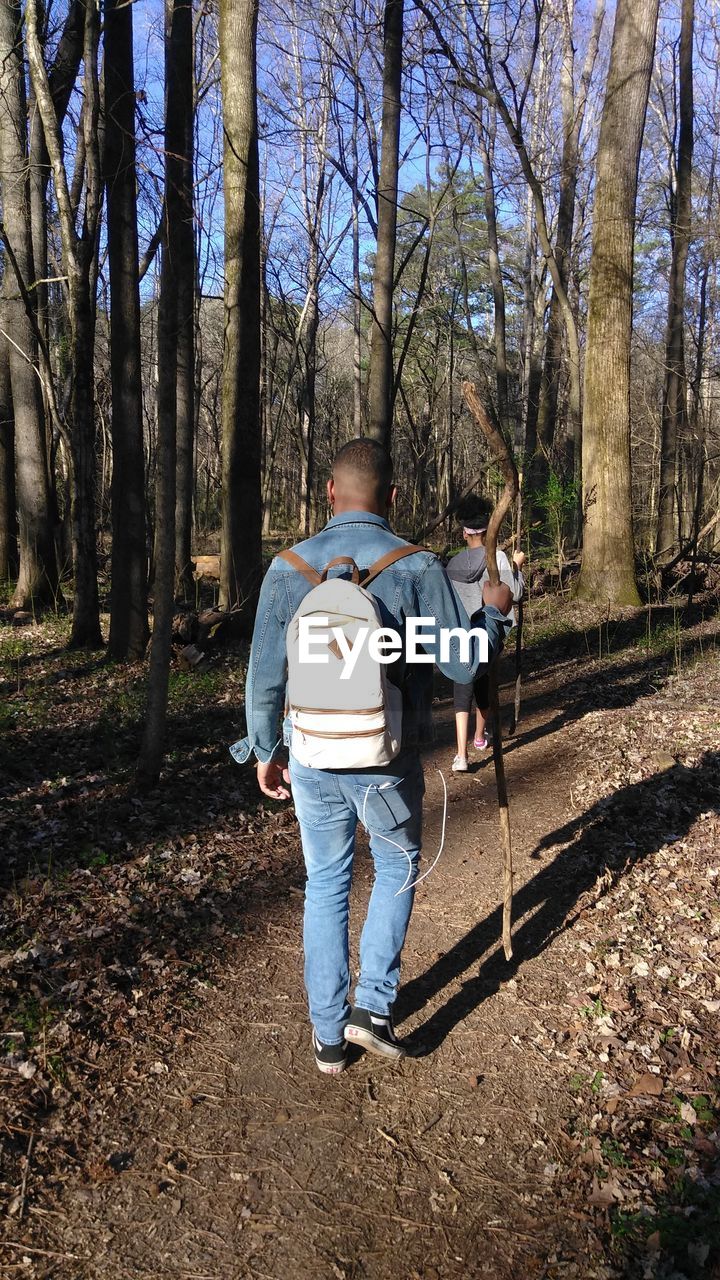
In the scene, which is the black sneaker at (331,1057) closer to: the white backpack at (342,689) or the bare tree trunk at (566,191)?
the white backpack at (342,689)

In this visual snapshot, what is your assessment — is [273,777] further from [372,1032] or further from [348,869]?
[372,1032]

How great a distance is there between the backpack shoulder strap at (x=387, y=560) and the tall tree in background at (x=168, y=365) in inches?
118

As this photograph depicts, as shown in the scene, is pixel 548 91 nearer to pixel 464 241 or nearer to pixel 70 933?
pixel 464 241

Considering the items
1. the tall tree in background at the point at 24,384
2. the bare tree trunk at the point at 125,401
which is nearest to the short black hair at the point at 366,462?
the bare tree trunk at the point at 125,401

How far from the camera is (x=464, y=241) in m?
35.2

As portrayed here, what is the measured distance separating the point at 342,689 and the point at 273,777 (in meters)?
0.77

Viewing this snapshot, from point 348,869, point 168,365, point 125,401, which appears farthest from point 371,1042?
point 125,401

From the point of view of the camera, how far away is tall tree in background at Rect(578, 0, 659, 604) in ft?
40.4

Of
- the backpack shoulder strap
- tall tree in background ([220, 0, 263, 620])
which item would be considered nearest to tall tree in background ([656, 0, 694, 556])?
tall tree in background ([220, 0, 263, 620])

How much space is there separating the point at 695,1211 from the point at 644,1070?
73 centimetres

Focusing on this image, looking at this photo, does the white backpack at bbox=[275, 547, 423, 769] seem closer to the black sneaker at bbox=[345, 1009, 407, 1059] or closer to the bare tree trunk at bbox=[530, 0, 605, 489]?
the black sneaker at bbox=[345, 1009, 407, 1059]

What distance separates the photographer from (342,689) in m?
2.77

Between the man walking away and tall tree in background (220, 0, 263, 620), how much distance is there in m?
7.65

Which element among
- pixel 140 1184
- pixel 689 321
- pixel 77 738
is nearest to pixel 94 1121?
pixel 140 1184
